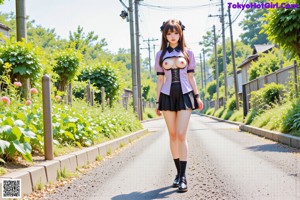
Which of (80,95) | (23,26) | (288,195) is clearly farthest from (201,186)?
(80,95)

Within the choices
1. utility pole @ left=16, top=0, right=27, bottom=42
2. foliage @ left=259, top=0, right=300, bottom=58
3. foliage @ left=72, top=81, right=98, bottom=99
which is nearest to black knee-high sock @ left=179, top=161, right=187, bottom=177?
utility pole @ left=16, top=0, right=27, bottom=42

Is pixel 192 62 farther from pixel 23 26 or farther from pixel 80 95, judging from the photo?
pixel 80 95

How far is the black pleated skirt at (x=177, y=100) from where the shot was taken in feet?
15.7

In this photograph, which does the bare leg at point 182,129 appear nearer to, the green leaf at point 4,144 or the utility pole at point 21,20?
the green leaf at point 4,144

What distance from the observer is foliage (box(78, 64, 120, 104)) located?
18016 millimetres

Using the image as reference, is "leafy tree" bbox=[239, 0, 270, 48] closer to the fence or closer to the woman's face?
the fence

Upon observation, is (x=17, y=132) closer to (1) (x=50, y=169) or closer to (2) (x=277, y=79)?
(1) (x=50, y=169)

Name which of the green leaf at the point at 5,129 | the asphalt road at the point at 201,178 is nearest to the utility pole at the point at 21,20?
the asphalt road at the point at 201,178

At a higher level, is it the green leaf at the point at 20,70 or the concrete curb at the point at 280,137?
the green leaf at the point at 20,70

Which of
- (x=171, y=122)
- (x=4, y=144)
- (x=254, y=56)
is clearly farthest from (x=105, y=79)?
(x=254, y=56)

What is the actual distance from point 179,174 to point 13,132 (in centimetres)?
212

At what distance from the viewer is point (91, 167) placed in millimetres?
6992

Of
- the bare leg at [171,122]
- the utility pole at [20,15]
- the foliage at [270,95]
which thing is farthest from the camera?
the foliage at [270,95]

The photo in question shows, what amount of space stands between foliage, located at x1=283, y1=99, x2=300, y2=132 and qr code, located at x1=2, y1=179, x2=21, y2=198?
741 cm
